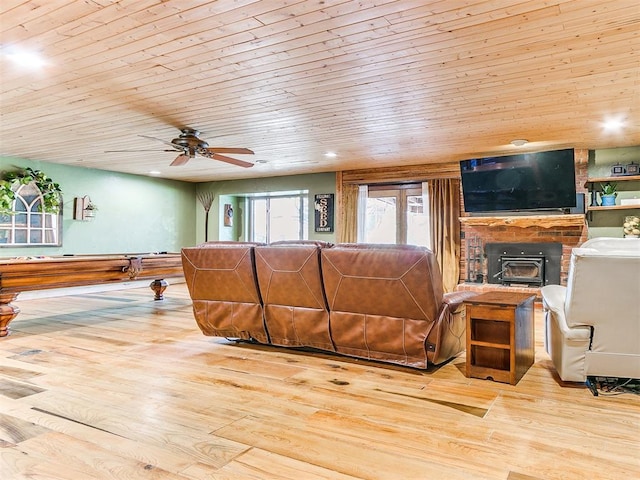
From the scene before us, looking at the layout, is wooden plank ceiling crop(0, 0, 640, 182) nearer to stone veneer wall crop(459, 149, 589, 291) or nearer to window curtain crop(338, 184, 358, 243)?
stone veneer wall crop(459, 149, 589, 291)

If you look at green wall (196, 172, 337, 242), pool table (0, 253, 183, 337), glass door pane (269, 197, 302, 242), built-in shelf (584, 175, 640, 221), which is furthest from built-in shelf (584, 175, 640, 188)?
pool table (0, 253, 183, 337)

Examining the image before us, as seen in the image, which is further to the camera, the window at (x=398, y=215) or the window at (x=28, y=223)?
the window at (x=398, y=215)

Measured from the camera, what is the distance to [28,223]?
7266 mm

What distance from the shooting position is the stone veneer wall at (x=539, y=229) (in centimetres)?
643

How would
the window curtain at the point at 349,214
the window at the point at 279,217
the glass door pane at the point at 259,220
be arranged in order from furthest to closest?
the glass door pane at the point at 259,220, the window at the point at 279,217, the window curtain at the point at 349,214

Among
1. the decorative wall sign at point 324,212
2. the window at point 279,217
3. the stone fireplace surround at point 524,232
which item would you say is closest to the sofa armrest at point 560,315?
the stone fireplace surround at point 524,232

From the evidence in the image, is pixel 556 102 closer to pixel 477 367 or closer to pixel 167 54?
pixel 477 367

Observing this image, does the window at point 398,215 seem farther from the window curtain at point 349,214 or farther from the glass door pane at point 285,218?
the glass door pane at point 285,218

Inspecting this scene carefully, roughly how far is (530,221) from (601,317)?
423cm

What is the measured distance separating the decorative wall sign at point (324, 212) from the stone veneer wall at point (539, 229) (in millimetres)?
2612

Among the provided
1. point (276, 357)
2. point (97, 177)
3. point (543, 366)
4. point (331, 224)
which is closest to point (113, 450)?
point (276, 357)

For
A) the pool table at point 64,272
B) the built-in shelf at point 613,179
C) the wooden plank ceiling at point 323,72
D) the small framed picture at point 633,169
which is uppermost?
the wooden plank ceiling at point 323,72

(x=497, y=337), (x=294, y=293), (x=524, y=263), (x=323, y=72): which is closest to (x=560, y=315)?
(x=497, y=337)

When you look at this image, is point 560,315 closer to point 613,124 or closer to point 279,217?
point 613,124
